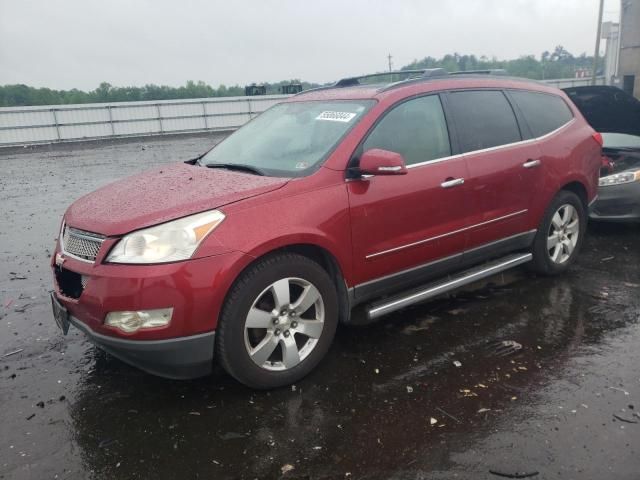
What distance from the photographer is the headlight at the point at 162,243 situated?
283 cm

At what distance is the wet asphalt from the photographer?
2588 millimetres

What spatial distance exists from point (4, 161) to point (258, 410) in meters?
16.7

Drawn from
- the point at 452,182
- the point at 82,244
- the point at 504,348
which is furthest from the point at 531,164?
the point at 82,244

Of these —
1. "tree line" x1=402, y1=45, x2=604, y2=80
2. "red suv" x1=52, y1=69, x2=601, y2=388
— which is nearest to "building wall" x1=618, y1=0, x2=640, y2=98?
"tree line" x1=402, y1=45, x2=604, y2=80

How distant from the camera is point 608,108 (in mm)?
6680

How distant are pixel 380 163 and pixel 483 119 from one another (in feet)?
4.89

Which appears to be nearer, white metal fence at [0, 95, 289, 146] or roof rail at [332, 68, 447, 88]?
roof rail at [332, 68, 447, 88]

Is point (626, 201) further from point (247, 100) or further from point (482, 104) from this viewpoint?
point (247, 100)

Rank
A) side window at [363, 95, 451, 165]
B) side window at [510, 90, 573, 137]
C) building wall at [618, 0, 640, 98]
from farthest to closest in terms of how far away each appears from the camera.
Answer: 1. building wall at [618, 0, 640, 98]
2. side window at [510, 90, 573, 137]
3. side window at [363, 95, 451, 165]

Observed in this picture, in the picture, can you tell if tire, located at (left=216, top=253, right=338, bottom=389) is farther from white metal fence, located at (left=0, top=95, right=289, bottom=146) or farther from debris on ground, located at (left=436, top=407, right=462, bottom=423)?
white metal fence, located at (left=0, top=95, right=289, bottom=146)

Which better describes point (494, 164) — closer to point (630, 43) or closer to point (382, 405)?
point (382, 405)

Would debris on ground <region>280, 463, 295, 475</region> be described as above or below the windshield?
below

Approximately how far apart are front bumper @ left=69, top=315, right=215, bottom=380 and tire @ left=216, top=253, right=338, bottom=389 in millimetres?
98

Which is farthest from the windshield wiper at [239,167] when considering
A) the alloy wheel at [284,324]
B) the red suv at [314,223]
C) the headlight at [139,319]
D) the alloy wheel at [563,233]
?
the alloy wheel at [563,233]
